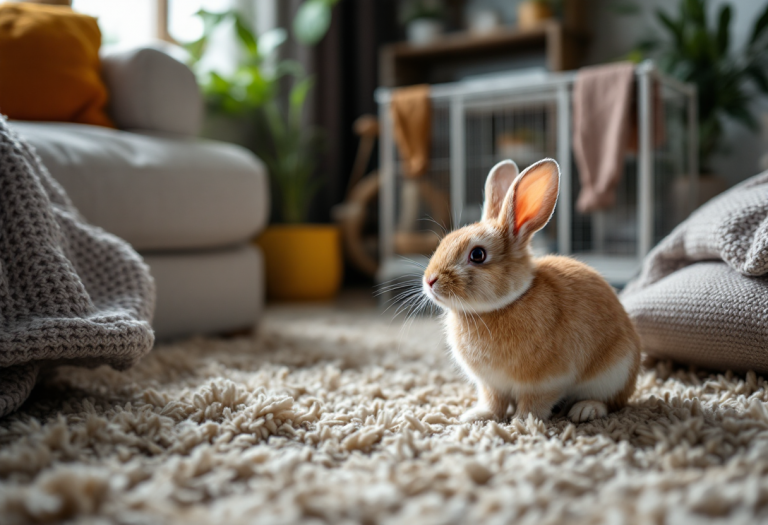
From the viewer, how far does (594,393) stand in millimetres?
Result: 933

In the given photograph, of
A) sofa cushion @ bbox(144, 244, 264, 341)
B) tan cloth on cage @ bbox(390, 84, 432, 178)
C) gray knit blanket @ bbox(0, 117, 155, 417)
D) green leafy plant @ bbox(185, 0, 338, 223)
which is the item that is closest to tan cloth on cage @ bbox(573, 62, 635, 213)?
tan cloth on cage @ bbox(390, 84, 432, 178)

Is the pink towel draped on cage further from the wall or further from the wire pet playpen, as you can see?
the wall

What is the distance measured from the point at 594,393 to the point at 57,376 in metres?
0.90

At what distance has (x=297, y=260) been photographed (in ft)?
9.00

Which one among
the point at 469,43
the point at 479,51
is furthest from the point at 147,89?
the point at 479,51

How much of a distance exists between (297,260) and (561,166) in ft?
3.87

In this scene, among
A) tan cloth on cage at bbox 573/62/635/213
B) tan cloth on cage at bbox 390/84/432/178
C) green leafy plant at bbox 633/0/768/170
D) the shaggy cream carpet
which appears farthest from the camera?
green leafy plant at bbox 633/0/768/170

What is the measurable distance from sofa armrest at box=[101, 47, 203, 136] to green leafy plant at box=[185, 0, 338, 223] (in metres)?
0.98

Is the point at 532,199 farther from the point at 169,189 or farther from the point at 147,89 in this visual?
the point at 147,89

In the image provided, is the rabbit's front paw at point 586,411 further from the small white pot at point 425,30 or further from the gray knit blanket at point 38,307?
the small white pot at point 425,30

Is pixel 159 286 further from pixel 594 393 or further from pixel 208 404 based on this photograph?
pixel 594 393

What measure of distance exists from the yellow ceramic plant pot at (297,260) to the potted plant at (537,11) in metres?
1.34

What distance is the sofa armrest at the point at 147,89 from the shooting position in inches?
63.7

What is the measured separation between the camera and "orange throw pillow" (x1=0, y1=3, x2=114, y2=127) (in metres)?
1.45
